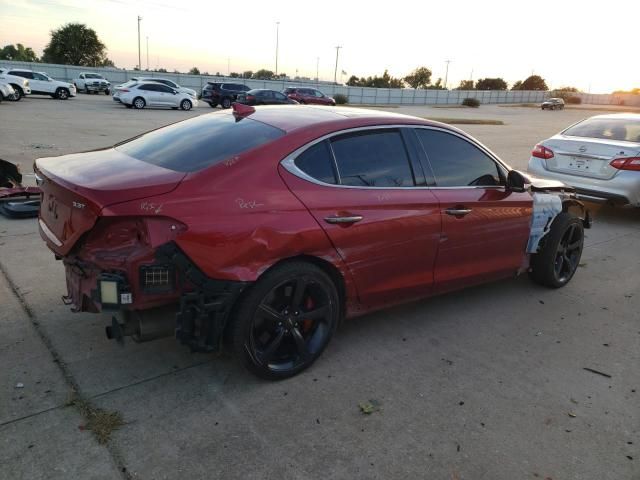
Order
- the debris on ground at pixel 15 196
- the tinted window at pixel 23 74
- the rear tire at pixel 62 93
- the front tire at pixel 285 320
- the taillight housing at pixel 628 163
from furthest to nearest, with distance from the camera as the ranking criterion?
the rear tire at pixel 62 93 < the tinted window at pixel 23 74 < the taillight housing at pixel 628 163 < the debris on ground at pixel 15 196 < the front tire at pixel 285 320

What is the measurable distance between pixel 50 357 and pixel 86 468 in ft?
3.77

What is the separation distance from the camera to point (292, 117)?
3.65 meters

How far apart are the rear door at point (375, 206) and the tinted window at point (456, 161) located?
180 millimetres

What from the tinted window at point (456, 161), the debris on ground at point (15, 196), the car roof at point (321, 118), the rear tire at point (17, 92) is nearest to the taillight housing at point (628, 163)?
the tinted window at point (456, 161)

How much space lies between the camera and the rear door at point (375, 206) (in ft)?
10.7

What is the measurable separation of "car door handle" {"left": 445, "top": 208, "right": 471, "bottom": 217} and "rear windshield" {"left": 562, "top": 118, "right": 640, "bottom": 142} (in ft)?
17.3

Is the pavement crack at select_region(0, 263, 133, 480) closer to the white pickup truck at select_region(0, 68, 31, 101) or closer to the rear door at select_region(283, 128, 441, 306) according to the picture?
the rear door at select_region(283, 128, 441, 306)

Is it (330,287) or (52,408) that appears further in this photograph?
(330,287)

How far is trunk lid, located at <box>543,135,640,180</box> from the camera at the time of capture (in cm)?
751

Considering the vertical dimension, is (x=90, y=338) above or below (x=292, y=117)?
below

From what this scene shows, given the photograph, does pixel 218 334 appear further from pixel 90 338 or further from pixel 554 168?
pixel 554 168

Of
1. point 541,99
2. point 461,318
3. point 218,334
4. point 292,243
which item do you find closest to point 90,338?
point 218,334

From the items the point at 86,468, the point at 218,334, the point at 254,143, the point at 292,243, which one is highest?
the point at 254,143

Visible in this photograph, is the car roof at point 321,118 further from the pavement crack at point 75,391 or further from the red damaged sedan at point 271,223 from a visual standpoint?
the pavement crack at point 75,391
